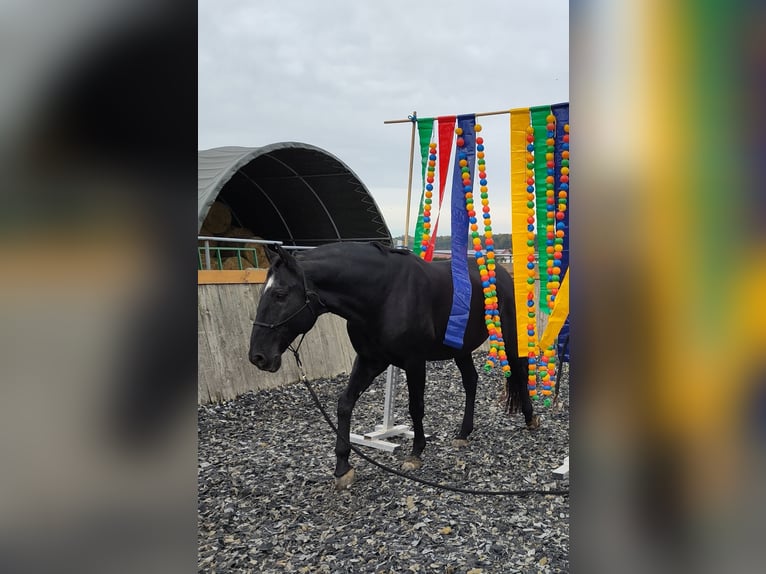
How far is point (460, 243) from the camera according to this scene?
4.36 metres

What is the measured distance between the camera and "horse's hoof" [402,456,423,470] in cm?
431

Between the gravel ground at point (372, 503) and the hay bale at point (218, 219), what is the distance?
723 centimetres

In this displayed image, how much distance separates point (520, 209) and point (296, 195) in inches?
356

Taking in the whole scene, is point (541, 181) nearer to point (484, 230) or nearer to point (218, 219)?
point (484, 230)

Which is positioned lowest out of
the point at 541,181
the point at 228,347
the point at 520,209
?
the point at 228,347

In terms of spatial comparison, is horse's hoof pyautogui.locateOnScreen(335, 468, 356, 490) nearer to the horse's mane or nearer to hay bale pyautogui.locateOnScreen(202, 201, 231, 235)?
the horse's mane

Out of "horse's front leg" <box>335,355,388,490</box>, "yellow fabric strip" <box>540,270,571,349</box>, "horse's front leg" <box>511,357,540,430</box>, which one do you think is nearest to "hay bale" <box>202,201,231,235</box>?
"horse's front leg" <box>511,357,540,430</box>

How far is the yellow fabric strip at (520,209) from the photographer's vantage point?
3.64m
